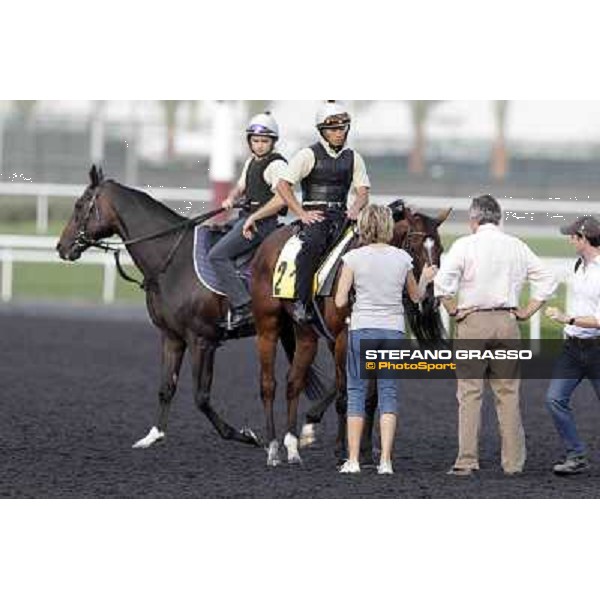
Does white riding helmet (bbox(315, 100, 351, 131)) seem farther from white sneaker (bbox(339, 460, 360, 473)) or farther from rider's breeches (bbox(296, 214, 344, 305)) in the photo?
white sneaker (bbox(339, 460, 360, 473))

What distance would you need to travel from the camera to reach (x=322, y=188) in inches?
390

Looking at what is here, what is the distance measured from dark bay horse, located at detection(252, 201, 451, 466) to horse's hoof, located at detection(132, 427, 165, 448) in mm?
872

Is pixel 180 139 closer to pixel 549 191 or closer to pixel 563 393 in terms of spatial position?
pixel 549 191

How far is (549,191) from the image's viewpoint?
128 feet

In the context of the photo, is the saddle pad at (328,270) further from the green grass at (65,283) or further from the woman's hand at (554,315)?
the green grass at (65,283)

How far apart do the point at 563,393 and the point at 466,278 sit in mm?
887

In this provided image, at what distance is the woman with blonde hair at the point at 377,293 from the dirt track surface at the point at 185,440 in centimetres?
41

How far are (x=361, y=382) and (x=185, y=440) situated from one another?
2.19m

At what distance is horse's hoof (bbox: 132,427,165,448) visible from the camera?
1068cm

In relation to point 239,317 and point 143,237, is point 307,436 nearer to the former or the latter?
point 239,317

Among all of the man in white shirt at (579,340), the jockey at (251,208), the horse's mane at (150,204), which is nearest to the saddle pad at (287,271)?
the jockey at (251,208)
